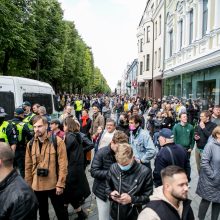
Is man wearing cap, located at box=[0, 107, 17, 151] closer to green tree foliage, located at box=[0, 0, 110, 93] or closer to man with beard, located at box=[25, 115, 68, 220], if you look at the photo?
man with beard, located at box=[25, 115, 68, 220]

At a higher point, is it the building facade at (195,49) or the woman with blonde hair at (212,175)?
the building facade at (195,49)

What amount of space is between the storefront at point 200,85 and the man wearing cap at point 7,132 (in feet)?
36.0

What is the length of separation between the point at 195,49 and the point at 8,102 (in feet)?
42.6

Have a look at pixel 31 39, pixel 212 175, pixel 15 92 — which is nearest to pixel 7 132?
pixel 212 175

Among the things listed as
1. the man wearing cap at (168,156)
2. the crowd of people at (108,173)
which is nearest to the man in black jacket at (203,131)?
the crowd of people at (108,173)

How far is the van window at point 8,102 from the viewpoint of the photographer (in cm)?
986

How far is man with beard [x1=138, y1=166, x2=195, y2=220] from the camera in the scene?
2.66 meters

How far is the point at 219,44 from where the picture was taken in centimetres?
1530

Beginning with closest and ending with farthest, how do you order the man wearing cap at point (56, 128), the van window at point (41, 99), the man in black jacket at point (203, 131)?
the man wearing cap at point (56, 128) → the man in black jacket at point (203, 131) → the van window at point (41, 99)

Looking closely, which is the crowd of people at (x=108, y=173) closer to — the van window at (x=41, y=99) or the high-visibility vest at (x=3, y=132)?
the high-visibility vest at (x=3, y=132)

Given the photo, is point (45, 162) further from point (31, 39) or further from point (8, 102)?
point (31, 39)

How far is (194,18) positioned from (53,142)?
59.4 ft

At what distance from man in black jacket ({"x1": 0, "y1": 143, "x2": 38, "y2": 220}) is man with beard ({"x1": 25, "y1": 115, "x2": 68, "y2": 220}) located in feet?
6.04

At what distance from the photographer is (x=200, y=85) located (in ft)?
60.7
